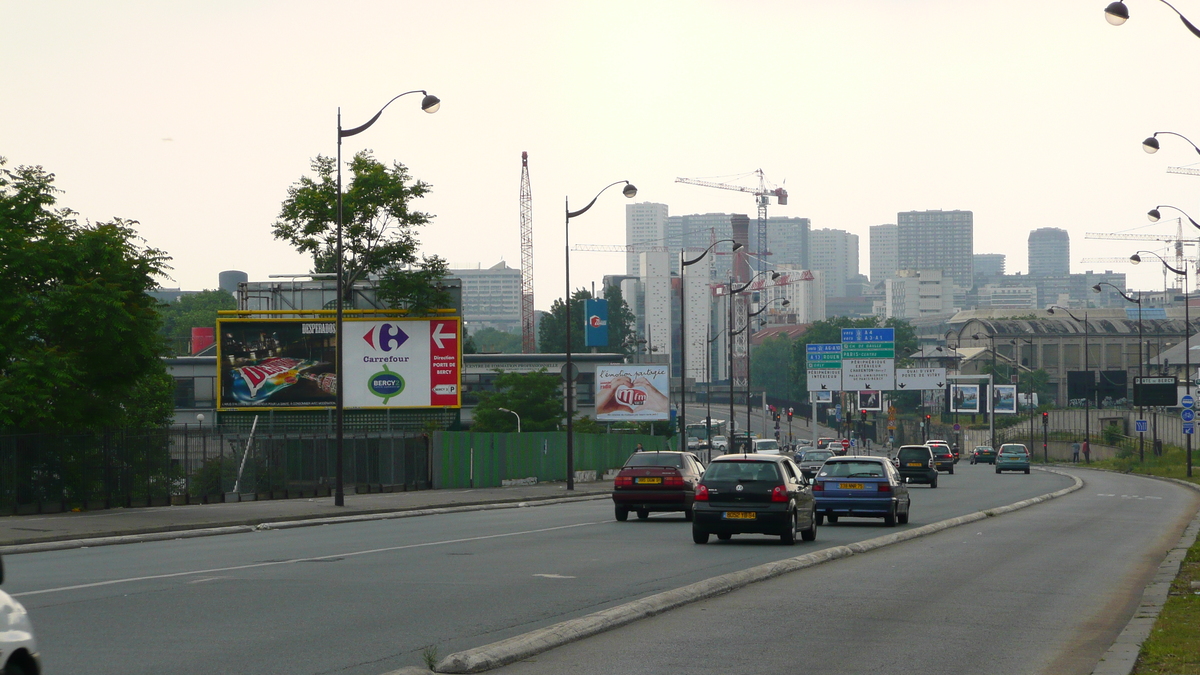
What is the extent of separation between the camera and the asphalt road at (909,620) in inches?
403

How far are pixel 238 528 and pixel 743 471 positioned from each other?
1081cm

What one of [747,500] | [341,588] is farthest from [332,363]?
[341,588]

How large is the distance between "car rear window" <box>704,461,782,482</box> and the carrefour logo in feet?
107

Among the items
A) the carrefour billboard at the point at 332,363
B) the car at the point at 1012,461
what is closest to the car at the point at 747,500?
the carrefour billboard at the point at 332,363

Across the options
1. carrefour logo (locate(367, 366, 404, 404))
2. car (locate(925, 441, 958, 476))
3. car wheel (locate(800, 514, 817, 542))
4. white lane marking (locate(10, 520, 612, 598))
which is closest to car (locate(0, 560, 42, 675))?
white lane marking (locate(10, 520, 612, 598))

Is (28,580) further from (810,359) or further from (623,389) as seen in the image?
(810,359)

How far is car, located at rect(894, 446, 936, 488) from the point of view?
49.8m

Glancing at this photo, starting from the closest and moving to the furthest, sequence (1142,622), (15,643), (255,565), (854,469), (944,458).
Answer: (15,643) → (1142,622) → (255,565) → (854,469) → (944,458)

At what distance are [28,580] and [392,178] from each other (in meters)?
47.8

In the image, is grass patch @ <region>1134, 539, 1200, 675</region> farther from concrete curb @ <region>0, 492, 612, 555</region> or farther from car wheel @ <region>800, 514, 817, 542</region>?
concrete curb @ <region>0, 492, 612, 555</region>

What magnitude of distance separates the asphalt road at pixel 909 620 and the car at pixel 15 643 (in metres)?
3.88

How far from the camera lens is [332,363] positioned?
52812 millimetres

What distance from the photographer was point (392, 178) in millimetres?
62281

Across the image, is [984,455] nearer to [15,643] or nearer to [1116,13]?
[1116,13]
